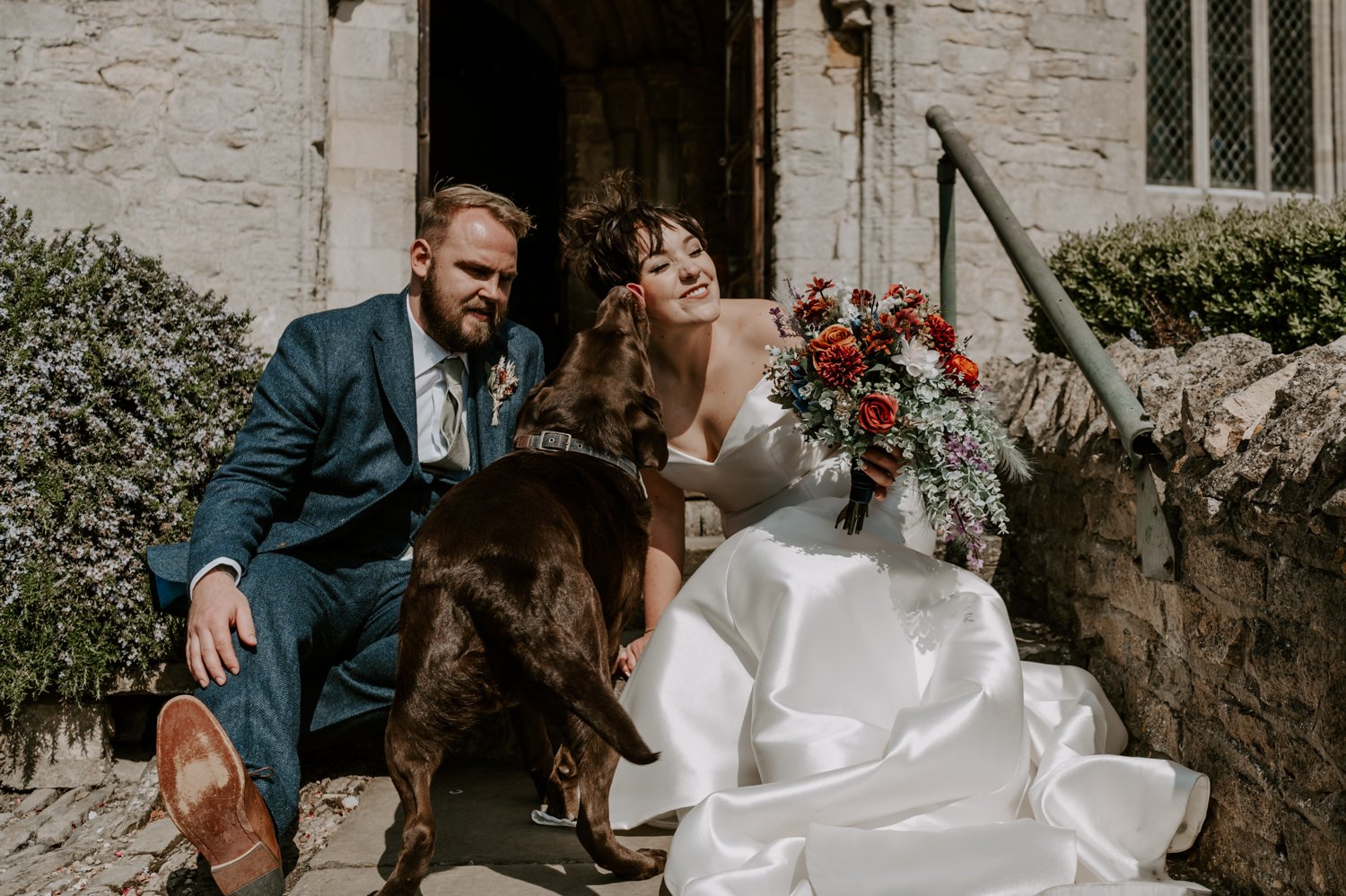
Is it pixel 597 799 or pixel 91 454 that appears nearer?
pixel 597 799

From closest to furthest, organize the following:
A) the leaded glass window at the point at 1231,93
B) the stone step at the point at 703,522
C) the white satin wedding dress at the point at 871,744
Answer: the white satin wedding dress at the point at 871,744, the stone step at the point at 703,522, the leaded glass window at the point at 1231,93

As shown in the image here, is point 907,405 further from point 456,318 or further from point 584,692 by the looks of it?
point 456,318

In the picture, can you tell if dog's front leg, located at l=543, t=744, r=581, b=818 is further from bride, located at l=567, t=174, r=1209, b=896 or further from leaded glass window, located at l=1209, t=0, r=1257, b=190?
leaded glass window, located at l=1209, t=0, r=1257, b=190

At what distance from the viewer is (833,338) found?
295 centimetres

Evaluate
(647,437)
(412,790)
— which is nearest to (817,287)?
A: (647,437)

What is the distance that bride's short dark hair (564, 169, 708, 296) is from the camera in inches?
137

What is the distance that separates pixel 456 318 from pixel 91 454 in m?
1.41

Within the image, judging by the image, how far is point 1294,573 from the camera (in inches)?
88.7

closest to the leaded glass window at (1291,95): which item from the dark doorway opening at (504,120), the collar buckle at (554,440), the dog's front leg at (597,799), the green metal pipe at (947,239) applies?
the green metal pipe at (947,239)

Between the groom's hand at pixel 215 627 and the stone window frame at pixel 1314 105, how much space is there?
745 centimetres

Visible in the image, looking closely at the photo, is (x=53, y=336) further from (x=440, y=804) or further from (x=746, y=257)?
(x=746, y=257)

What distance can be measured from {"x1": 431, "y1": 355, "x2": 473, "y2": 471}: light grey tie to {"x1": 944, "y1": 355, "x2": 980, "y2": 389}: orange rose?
5.02 ft

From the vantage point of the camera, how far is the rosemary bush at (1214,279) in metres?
4.39

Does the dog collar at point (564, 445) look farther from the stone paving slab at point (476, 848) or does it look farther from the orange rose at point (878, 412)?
the stone paving slab at point (476, 848)
